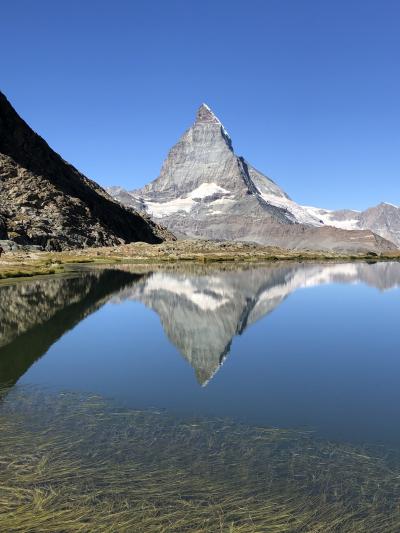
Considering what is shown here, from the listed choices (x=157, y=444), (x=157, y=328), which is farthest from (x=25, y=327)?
(x=157, y=444)

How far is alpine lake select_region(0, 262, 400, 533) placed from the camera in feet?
36.6

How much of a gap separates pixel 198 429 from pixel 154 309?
32422 millimetres

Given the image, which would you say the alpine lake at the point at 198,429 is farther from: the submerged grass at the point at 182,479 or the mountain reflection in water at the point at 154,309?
the mountain reflection in water at the point at 154,309

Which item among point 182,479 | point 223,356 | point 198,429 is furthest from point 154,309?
point 182,479

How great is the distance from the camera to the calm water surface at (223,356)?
18641mm

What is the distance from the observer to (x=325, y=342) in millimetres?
32750

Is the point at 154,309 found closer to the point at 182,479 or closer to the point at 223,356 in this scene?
the point at 223,356

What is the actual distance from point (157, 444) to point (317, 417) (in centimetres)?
601

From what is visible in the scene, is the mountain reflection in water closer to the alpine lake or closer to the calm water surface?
the calm water surface

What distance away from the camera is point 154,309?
48.1 m

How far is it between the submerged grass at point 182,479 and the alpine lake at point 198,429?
0.04 meters

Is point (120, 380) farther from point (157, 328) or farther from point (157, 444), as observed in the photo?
point (157, 328)

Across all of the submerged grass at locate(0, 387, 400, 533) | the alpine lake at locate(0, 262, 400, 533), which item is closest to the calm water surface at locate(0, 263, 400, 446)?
the alpine lake at locate(0, 262, 400, 533)

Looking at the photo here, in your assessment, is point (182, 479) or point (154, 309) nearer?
point (182, 479)
